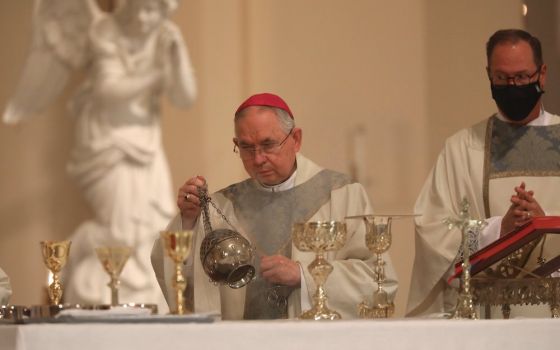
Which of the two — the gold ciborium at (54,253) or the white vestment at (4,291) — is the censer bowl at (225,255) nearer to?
the gold ciborium at (54,253)

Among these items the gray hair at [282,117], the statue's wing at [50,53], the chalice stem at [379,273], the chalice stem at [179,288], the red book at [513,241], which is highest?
the statue's wing at [50,53]

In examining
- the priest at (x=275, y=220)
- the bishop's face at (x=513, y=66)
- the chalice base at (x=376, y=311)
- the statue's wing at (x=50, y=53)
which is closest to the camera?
the chalice base at (x=376, y=311)

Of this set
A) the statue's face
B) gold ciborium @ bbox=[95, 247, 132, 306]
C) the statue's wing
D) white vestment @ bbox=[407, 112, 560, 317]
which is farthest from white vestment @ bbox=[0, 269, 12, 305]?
the statue's wing

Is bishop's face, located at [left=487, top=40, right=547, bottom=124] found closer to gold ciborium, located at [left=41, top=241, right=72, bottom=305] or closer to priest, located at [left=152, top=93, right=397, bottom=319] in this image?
priest, located at [left=152, top=93, right=397, bottom=319]

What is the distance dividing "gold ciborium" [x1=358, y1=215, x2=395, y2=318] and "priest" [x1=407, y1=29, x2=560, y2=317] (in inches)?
22.7

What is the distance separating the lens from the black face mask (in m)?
4.77

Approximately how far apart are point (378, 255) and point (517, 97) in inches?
44.6

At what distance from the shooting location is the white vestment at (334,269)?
431 centimetres

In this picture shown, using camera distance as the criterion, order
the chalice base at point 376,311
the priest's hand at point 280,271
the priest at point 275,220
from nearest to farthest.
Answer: the chalice base at point 376,311 → the priest's hand at point 280,271 → the priest at point 275,220

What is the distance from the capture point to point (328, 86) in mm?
8445

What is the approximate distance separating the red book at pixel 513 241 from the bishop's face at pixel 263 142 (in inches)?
32.8

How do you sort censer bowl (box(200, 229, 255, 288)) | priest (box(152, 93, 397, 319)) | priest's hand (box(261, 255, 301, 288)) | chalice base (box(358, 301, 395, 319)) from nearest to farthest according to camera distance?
censer bowl (box(200, 229, 255, 288)) < chalice base (box(358, 301, 395, 319)) < priest's hand (box(261, 255, 301, 288)) < priest (box(152, 93, 397, 319))

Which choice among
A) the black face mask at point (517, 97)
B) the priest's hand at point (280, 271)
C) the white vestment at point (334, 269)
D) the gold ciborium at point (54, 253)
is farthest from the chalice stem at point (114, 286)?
the black face mask at point (517, 97)

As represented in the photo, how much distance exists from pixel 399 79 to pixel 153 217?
1899 millimetres
